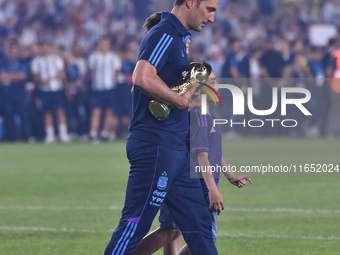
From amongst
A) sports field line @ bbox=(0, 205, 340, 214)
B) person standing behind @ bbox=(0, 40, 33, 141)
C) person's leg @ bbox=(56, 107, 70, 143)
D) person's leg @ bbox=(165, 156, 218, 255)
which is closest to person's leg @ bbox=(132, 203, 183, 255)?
person's leg @ bbox=(165, 156, 218, 255)

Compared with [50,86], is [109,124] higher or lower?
lower

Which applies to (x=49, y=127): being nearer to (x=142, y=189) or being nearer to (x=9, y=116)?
(x=9, y=116)

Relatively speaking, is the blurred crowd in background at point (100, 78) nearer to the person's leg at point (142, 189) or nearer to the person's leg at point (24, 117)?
the person's leg at point (24, 117)

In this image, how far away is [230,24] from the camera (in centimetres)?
2438

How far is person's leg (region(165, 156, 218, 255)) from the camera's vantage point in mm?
4129

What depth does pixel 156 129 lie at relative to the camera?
3.93 metres

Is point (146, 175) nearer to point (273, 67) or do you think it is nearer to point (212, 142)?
point (212, 142)

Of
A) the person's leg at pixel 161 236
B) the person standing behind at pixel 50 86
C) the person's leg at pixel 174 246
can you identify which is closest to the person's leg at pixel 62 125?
the person standing behind at pixel 50 86

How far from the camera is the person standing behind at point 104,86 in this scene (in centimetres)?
1780

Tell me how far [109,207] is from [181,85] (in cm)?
493

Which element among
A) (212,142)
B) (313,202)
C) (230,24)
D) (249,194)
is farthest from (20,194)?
(230,24)

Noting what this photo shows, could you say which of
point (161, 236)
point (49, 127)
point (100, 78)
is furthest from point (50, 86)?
point (161, 236)

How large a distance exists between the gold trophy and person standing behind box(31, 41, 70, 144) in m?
→ 14.2

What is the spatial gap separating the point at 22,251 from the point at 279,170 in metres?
7.40
